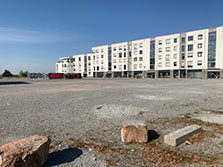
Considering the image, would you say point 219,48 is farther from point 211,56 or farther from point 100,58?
point 100,58

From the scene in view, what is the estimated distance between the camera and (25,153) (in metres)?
2.69

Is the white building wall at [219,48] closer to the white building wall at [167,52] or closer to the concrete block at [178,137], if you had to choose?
the white building wall at [167,52]

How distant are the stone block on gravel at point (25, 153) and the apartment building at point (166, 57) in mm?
68316

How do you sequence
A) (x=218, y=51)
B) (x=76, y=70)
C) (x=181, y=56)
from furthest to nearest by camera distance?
1. (x=76, y=70)
2. (x=181, y=56)
3. (x=218, y=51)

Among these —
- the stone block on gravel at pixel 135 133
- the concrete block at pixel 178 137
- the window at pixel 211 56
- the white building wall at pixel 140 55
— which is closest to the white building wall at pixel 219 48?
the window at pixel 211 56

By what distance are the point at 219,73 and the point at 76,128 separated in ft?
222

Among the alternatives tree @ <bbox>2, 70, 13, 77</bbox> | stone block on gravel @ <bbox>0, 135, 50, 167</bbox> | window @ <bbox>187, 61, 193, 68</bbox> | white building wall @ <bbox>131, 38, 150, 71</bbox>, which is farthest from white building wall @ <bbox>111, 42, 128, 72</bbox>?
stone block on gravel @ <bbox>0, 135, 50, 167</bbox>

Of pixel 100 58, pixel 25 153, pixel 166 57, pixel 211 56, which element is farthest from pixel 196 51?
pixel 25 153

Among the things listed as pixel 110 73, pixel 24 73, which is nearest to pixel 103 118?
pixel 110 73

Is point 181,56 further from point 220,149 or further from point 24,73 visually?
point 24,73

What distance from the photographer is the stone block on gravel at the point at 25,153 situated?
102 inches

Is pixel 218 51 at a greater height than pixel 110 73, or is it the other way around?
pixel 218 51

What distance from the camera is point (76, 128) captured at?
5.14 meters

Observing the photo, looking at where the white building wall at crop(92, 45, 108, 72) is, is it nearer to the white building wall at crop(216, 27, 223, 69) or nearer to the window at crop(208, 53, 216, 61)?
the window at crop(208, 53, 216, 61)
